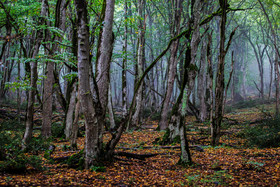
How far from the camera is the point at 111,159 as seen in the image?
221 inches

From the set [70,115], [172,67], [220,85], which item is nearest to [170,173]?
[220,85]

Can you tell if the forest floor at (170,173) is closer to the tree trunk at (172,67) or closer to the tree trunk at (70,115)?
the tree trunk at (70,115)

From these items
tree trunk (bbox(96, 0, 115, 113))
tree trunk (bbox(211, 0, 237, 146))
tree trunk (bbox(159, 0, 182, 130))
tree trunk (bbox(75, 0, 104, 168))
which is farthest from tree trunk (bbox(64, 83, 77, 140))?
tree trunk (bbox(211, 0, 237, 146))

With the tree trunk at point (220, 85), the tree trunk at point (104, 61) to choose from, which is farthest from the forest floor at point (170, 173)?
the tree trunk at point (104, 61)

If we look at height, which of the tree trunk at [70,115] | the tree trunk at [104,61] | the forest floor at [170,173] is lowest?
the forest floor at [170,173]

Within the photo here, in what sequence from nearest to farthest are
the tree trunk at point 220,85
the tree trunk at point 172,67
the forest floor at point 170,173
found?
the forest floor at point 170,173
the tree trunk at point 220,85
the tree trunk at point 172,67

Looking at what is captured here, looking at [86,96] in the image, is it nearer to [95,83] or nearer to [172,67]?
[95,83]

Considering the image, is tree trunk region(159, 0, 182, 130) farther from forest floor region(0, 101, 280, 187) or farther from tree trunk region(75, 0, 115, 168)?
tree trunk region(75, 0, 115, 168)

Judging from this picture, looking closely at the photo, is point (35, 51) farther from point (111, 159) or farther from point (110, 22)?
point (111, 159)

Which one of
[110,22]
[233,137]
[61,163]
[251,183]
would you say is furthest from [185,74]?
[233,137]

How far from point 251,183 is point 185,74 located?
9.37ft

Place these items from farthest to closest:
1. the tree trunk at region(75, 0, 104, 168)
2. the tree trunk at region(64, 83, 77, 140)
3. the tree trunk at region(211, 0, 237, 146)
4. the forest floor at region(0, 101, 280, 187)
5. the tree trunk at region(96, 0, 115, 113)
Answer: the tree trunk at region(64, 83, 77, 140) → the tree trunk at region(211, 0, 237, 146) → the tree trunk at region(96, 0, 115, 113) → the tree trunk at region(75, 0, 104, 168) → the forest floor at region(0, 101, 280, 187)

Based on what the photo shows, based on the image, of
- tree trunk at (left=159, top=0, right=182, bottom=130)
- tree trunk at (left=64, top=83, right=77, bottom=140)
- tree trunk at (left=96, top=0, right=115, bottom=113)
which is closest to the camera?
tree trunk at (left=96, top=0, right=115, bottom=113)

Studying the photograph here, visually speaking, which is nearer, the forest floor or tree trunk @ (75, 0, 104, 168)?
the forest floor
